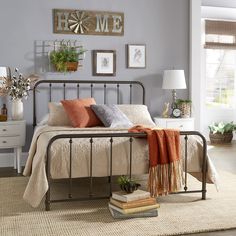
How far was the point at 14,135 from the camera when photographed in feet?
16.8

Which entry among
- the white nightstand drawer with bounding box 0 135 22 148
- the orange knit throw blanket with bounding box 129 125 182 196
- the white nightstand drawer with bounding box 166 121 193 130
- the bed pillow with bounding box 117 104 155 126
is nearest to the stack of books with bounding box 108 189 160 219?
the orange knit throw blanket with bounding box 129 125 182 196

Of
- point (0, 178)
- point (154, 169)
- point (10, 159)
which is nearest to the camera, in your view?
point (154, 169)

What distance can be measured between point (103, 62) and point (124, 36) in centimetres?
50

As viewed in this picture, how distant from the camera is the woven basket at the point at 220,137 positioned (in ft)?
24.4

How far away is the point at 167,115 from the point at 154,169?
2.42m

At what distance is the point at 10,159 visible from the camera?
549 centimetres

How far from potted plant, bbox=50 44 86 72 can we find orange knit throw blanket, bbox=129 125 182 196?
229 centimetres

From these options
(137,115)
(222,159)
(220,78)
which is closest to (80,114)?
(137,115)

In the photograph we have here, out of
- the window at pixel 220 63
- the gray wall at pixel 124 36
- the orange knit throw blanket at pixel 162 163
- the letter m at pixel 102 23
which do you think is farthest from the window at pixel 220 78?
the orange knit throw blanket at pixel 162 163

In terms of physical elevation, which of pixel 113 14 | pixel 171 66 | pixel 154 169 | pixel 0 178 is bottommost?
pixel 0 178

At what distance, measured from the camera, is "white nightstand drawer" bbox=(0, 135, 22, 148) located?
5059mm

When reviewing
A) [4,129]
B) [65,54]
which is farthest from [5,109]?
[65,54]

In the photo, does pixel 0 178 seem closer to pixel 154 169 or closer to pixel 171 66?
pixel 154 169

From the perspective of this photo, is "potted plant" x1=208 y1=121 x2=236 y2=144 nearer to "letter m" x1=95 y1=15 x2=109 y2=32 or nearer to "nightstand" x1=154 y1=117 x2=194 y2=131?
"nightstand" x1=154 y1=117 x2=194 y2=131
